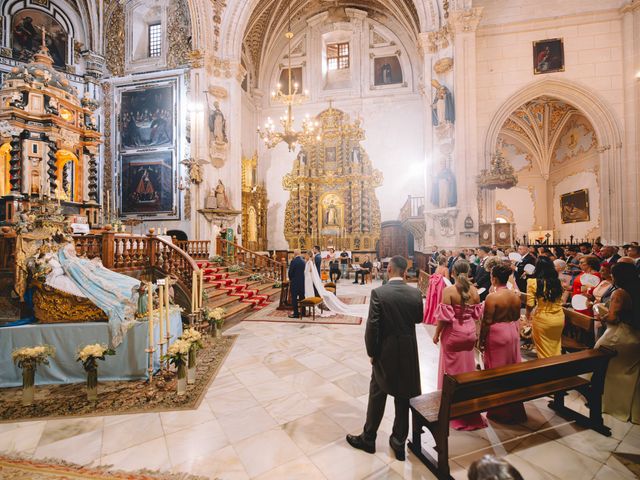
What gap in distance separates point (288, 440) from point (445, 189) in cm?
1089

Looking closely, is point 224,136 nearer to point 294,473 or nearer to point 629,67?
point 294,473

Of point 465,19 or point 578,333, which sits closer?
point 578,333

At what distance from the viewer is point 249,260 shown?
40.0ft

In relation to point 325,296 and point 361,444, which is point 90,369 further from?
point 325,296

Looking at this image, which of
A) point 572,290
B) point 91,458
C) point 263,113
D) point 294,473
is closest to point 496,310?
point 294,473

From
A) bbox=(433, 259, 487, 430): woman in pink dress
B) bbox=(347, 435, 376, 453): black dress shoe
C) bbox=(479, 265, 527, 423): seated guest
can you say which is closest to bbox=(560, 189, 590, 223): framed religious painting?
bbox=(479, 265, 527, 423): seated guest

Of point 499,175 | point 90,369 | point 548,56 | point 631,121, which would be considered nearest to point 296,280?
point 90,369

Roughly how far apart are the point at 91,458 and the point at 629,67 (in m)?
16.7

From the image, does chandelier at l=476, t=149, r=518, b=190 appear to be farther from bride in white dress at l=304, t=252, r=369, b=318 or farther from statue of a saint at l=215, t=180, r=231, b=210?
statue of a saint at l=215, t=180, r=231, b=210

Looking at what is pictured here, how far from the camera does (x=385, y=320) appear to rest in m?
2.52

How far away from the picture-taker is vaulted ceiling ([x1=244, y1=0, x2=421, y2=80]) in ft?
53.4

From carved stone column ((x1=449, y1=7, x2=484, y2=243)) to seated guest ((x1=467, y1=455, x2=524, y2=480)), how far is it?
11.4 meters

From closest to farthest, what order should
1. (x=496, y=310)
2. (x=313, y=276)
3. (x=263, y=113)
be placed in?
(x=496, y=310) < (x=313, y=276) < (x=263, y=113)

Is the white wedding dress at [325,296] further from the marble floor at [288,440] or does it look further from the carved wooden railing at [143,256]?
the marble floor at [288,440]
